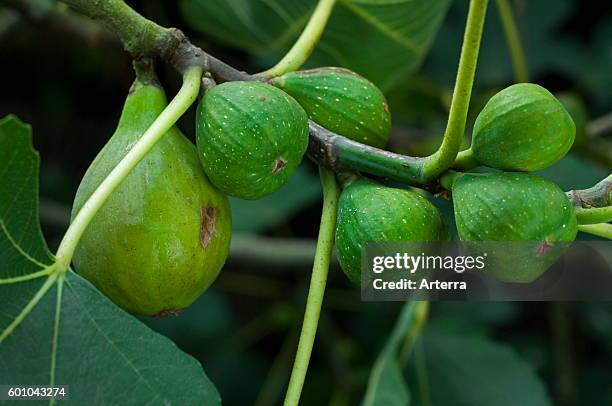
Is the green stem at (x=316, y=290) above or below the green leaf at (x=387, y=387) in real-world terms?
above

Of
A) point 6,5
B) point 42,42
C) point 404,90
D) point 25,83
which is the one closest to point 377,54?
point 404,90

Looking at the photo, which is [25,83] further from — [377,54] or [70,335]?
[70,335]

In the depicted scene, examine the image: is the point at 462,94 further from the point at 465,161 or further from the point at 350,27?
the point at 350,27

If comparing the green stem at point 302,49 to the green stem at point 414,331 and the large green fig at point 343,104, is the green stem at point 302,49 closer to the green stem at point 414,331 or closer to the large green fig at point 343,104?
the large green fig at point 343,104

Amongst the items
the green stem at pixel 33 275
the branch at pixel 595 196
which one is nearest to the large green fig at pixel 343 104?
the branch at pixel 595 196

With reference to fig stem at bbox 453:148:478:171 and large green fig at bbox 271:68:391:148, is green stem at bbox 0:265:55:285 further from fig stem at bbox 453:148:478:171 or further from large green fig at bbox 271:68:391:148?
fig stem at bbox 453:148:478:171

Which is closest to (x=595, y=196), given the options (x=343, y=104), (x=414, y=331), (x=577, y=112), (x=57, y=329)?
(x=343, y=104)

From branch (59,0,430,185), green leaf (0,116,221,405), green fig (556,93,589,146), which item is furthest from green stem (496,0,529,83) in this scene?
green leaf (0,116,221,405)

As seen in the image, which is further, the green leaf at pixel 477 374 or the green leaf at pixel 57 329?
the green leaf at pixel 477 374
